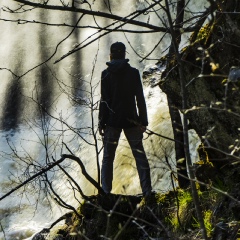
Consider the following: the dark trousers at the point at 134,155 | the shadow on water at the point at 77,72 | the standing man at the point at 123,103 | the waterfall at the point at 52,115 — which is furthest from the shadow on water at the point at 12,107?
the standing man at the point at 123,103

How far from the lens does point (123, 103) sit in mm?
8719

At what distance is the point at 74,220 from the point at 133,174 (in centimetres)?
384

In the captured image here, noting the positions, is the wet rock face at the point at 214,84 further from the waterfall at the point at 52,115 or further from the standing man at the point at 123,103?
the waterfall at the point at 52,115

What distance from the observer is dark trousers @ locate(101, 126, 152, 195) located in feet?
28.7

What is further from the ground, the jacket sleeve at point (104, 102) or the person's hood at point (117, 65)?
the person's hood at point (117, 65)

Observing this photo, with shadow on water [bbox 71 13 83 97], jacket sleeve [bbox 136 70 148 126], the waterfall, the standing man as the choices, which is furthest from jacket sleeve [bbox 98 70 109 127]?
shadow on water [bbox 71 13 83 97]

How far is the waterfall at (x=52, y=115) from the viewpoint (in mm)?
12516

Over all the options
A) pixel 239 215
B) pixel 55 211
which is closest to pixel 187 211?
pixel 239 215

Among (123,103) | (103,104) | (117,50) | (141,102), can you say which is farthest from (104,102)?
(117,50)

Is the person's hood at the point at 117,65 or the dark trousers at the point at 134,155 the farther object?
the dark trousers at the point at 134,155

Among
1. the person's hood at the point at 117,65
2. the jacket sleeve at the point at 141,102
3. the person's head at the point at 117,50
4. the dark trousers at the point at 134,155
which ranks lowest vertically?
the dark trousers at the point at 134,155

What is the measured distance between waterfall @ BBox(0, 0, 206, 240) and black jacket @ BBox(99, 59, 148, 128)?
89 centimetres

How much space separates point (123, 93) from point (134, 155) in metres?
0.70

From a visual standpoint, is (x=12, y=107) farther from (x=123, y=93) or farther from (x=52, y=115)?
(x=123, y=93)
